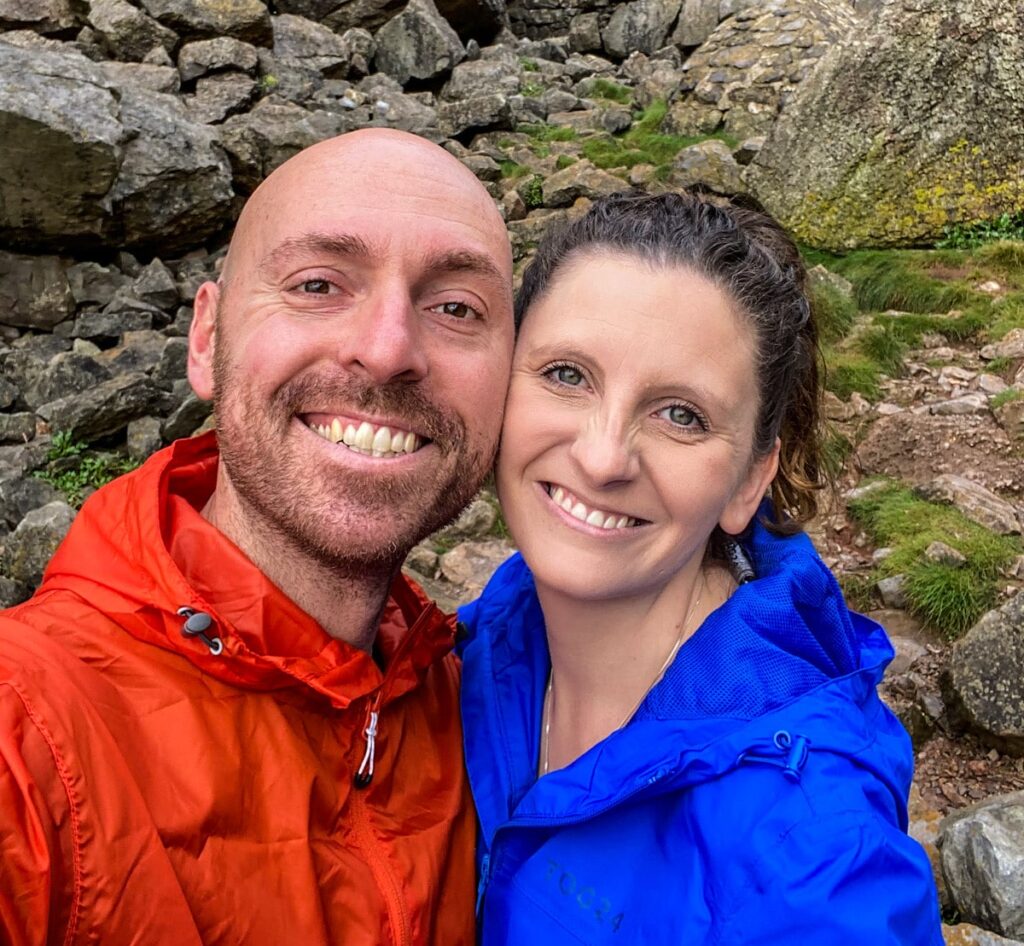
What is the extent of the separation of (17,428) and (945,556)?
28.8 ft

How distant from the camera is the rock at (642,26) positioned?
22.2 metres

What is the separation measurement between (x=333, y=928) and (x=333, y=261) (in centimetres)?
193

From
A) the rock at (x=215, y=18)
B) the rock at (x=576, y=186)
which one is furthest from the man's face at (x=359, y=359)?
the rock at (x=215, y=18)

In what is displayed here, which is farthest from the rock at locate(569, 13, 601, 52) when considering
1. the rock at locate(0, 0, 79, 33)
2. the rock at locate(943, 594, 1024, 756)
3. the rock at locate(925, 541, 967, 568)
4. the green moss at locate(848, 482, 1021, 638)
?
the rock at locate(943, 594, 1024, 756)

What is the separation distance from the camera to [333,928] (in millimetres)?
2182

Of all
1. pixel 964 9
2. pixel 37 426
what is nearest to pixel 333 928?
pixel 37 426

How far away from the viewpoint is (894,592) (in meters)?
5.71

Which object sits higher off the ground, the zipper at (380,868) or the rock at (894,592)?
the zipper at (380,868)

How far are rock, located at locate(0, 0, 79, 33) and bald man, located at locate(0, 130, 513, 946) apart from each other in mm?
14772

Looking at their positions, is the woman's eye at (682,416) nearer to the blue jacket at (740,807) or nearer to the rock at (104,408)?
the blue jacket at (740,807)

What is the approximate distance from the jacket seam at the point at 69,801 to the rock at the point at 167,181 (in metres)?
10.6

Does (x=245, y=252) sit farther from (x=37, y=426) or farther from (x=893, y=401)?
(x=37, y=426)

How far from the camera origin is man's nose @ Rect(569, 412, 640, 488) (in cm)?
246

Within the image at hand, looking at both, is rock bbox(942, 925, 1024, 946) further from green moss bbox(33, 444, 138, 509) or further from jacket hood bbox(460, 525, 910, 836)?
green moss bbox(33, 444, 138, 509)
